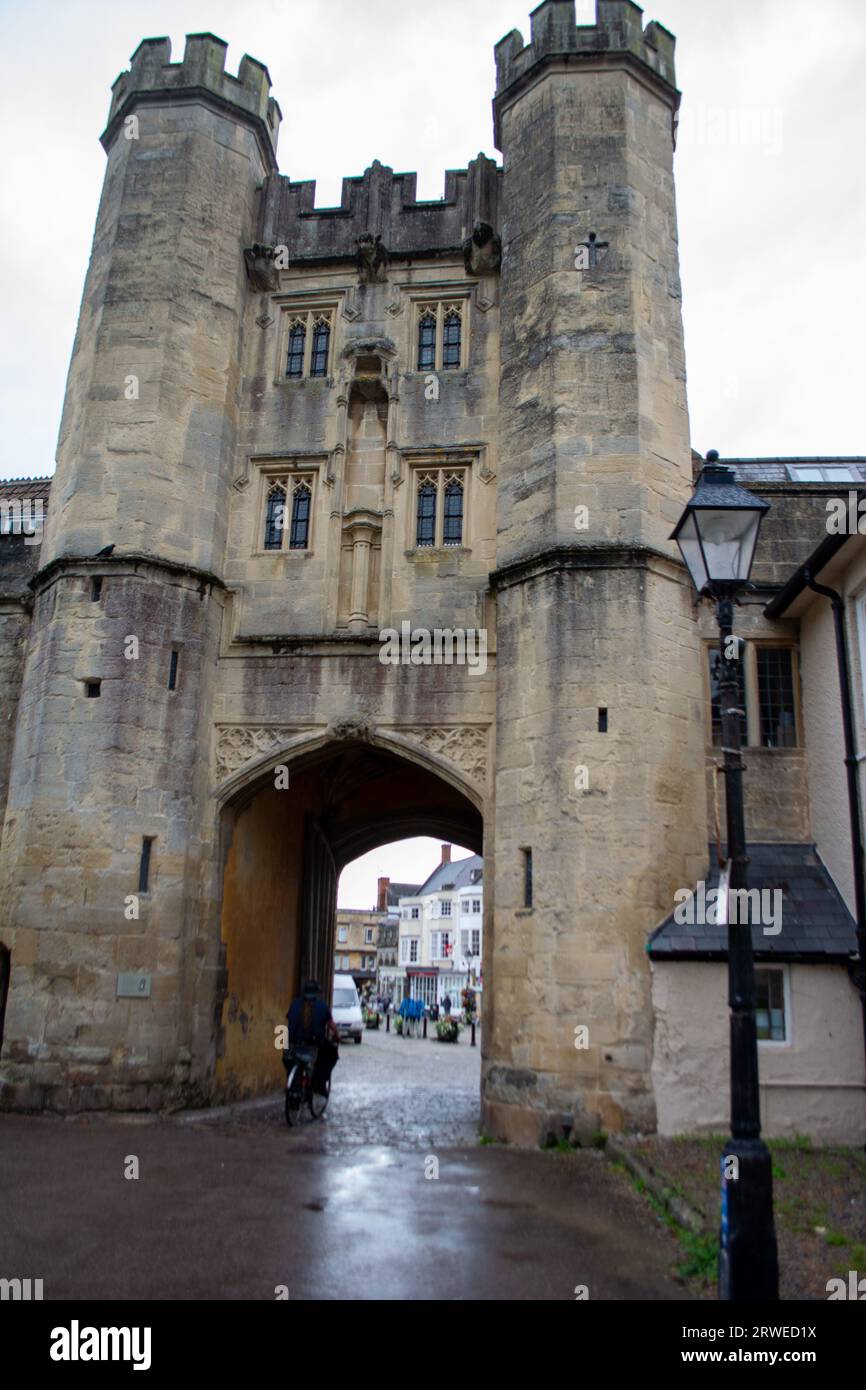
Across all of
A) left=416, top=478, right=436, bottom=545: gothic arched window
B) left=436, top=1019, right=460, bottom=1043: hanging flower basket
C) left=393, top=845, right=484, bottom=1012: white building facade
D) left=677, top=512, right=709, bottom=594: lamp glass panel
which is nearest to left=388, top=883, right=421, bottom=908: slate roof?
left=393, top=845, right=484, bottom=1012: white building facade

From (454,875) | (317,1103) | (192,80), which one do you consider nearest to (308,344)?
(192,80)

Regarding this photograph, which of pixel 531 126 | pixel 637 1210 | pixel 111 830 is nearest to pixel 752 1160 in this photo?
pixel 637 1210

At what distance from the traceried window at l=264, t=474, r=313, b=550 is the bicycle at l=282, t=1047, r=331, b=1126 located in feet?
23.0

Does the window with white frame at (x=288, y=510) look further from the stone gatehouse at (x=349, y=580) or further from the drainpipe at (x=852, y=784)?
the drainpipe at (x=852, y=784)

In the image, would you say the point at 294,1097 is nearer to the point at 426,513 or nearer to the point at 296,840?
the point at 296,840

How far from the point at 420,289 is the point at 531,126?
9.23 feet

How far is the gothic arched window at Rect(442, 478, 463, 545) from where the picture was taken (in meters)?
15.0

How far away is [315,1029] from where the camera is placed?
1272 centimetres

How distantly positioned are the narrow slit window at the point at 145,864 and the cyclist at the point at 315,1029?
237 centimetres

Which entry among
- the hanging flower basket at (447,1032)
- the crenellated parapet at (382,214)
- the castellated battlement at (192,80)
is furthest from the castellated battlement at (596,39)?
the hanging flower basket at (447,1032)

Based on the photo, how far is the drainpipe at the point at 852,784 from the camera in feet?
36.0

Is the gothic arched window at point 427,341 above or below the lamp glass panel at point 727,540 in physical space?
above

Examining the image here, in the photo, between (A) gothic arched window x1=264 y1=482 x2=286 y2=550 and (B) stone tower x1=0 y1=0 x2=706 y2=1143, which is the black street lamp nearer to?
(B) stone tower x1=0 y1=0 x2=706 y2=1143

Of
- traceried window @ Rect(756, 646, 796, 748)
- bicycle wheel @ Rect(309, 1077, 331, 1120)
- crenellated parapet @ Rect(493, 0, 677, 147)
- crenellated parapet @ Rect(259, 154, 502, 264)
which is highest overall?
crenellated parapet @ Rect(493, 0, 677, 147)
